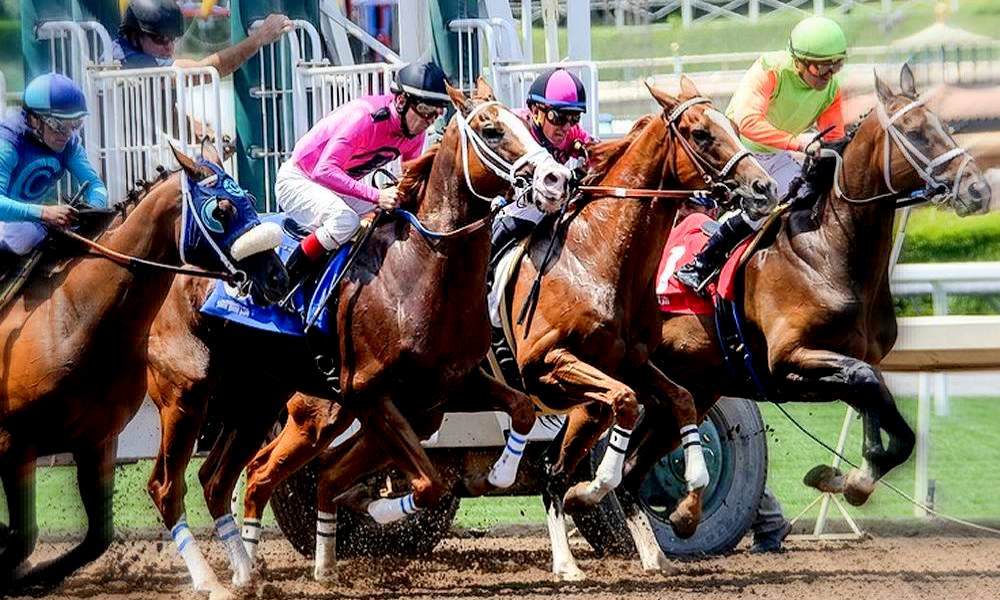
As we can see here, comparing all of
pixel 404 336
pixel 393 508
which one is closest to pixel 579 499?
pixel 393 508

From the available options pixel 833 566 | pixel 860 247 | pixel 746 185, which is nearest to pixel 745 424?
pixel 833 566

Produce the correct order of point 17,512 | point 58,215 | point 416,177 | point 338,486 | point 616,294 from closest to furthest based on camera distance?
point 58,215 → point 17,512 → point 416,177 → point 616,294 → point 338,486

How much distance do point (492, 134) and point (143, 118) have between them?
2426 millimetres

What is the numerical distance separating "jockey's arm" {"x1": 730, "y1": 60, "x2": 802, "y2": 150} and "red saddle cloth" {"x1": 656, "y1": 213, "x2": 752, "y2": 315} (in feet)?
1.57

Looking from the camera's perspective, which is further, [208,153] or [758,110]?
[758,110]

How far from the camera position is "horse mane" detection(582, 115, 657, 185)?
670cm

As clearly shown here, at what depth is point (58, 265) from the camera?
5.71m

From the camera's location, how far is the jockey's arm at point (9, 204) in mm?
5590

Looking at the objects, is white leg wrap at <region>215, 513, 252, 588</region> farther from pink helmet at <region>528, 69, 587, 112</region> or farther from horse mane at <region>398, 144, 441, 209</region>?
pink helmet at <region>528, 69, 587, 112</region>

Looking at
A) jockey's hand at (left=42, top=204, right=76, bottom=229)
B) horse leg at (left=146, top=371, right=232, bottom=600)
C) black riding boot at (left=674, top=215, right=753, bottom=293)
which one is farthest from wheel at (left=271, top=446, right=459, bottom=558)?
jockey's hand at (left=42, top=204, right=76, bottom=229)

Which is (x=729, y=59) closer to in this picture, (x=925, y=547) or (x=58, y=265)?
(x=925, y=547)

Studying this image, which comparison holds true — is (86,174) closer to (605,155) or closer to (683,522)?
(605,155)

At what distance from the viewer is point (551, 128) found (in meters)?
6.58

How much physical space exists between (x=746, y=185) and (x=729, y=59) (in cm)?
210
